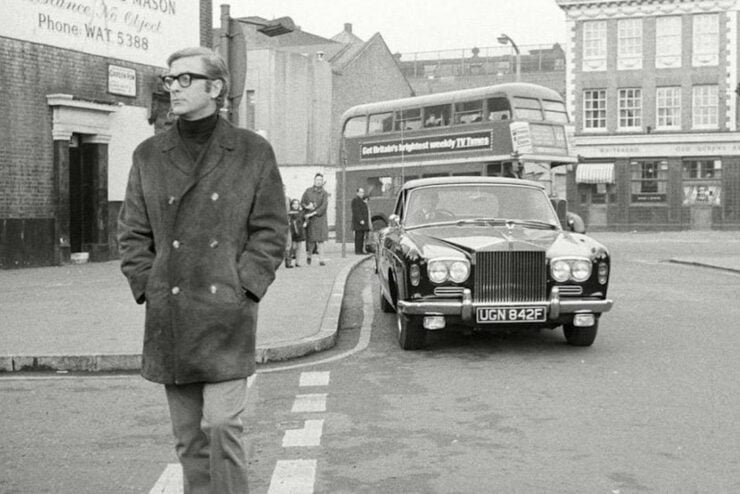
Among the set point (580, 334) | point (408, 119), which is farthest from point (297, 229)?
point (580, 334)

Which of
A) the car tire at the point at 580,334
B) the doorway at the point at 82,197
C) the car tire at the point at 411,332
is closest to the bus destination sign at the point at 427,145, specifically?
the doorway at the point at 82,197

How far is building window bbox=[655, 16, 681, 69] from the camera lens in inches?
1893

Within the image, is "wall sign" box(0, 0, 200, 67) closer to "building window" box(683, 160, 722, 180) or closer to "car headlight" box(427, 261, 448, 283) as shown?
"car headlight" box(427, 261, 448, 283)

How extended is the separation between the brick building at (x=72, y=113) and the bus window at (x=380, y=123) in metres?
6.72

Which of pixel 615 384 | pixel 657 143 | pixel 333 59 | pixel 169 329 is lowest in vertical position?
pixel 615 384

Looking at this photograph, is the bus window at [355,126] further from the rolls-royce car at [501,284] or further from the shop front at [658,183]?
the shop front at [658,183]

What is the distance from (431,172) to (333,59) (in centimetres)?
3657

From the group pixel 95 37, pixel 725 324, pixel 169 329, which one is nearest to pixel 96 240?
pixel 95 37

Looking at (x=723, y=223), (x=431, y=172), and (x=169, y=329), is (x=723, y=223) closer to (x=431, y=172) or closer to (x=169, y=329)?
(x=431, y=172)

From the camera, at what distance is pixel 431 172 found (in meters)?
27.1

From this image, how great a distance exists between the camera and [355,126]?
2956 cm

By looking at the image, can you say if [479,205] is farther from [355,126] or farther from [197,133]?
[355,126]

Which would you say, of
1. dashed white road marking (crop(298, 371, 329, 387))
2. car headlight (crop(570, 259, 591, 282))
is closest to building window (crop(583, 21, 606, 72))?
car headlight (crop(570, 259, 591, 282))

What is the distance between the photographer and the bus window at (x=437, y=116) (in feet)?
87.4
